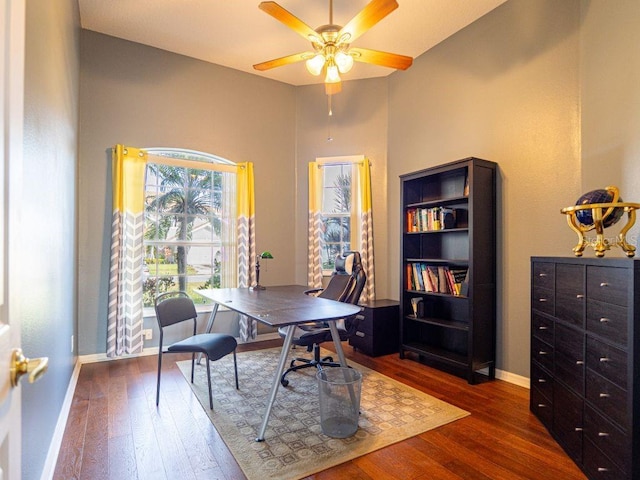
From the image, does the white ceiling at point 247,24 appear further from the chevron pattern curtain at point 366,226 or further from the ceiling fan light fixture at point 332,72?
the chevron pattern curtain at point 366,226

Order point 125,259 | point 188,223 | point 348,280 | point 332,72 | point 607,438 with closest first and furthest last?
point 607,438 < point 332,72 < point 348,280 < point 125,259 < point 188,223

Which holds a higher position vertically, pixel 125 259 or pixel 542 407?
pixel 125 259

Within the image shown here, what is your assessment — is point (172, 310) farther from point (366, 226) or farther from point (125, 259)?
point (366, 226)

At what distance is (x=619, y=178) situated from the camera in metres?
2.30

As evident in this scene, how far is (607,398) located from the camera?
1668 mm

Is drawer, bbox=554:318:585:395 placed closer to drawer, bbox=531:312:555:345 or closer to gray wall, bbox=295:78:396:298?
drawer, bbox=531:312:555:345

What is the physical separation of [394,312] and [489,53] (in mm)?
2691

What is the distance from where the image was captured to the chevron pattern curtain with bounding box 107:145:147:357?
360 cm

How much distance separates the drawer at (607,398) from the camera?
156 cm

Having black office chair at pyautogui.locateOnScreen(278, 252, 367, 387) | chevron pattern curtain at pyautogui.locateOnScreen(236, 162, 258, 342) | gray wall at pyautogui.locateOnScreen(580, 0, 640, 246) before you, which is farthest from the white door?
chevron pattern curtain at pyautogui.locateOnScreen(236, 162, 258, 342)

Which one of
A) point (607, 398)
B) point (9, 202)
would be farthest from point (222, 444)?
point (607, 398)

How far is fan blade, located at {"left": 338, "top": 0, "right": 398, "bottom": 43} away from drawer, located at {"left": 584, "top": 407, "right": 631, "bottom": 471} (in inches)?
99.1

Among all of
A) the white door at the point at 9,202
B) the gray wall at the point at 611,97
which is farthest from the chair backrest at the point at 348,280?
the white door at the point at 9,202

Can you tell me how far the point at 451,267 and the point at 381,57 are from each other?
2.04 m
